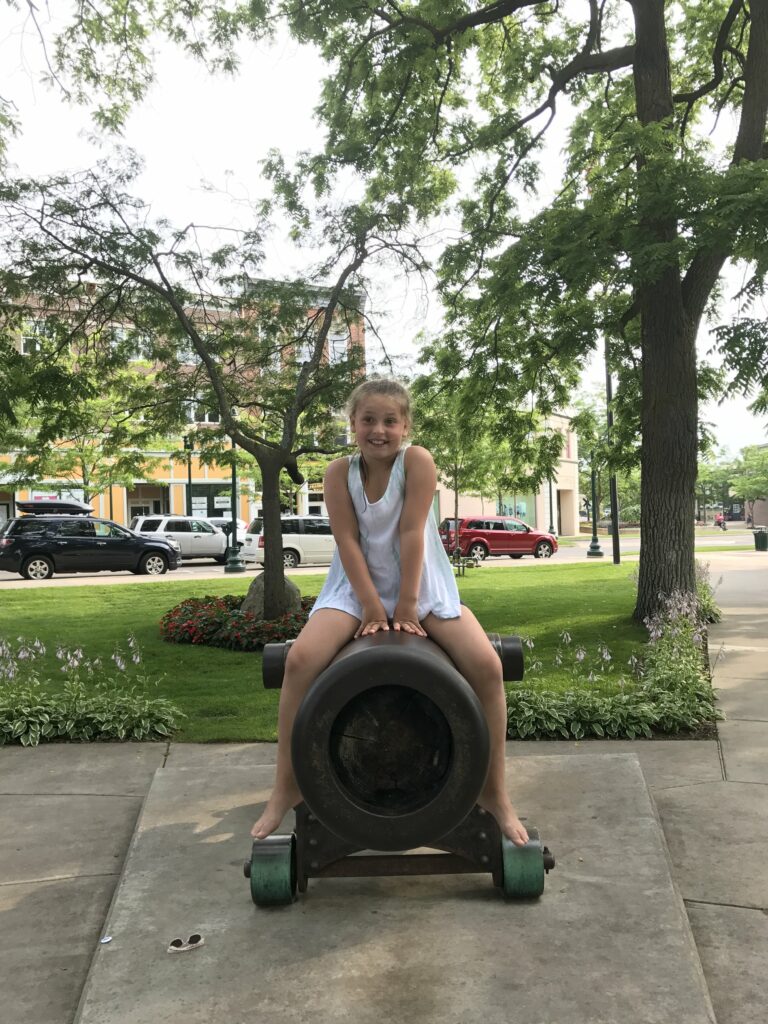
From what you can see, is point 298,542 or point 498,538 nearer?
point 298,542

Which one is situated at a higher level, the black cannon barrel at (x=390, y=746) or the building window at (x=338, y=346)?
the building window at (x=338, y=346)

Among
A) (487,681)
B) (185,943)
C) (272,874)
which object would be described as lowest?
(185,943)

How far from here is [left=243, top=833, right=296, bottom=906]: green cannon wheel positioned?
2.85 m

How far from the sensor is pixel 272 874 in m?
2.85

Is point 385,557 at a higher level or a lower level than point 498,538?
higher

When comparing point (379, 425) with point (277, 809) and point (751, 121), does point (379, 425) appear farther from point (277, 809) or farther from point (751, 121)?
point (751, 121)

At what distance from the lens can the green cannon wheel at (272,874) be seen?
285 cm

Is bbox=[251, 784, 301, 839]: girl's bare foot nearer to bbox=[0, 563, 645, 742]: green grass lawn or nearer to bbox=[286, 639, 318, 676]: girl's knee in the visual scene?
bbox=[286, 639, 318, 676]: girl's knee

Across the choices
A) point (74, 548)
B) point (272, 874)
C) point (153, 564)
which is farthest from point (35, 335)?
point (153, 564)

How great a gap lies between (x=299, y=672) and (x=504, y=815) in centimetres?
92

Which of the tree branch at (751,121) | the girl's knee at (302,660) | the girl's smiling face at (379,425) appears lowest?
the girl's knee at (302,660)

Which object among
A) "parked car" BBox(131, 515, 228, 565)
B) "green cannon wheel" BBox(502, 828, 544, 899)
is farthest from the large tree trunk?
"parked car" BBox(131, 515, 228, 565)

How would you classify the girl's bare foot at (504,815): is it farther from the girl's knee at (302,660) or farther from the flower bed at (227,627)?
the flower bed at (227,627)

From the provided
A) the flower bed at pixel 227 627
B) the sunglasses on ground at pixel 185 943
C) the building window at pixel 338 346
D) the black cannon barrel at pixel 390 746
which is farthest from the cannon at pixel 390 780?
the building window at pixel 338 346
